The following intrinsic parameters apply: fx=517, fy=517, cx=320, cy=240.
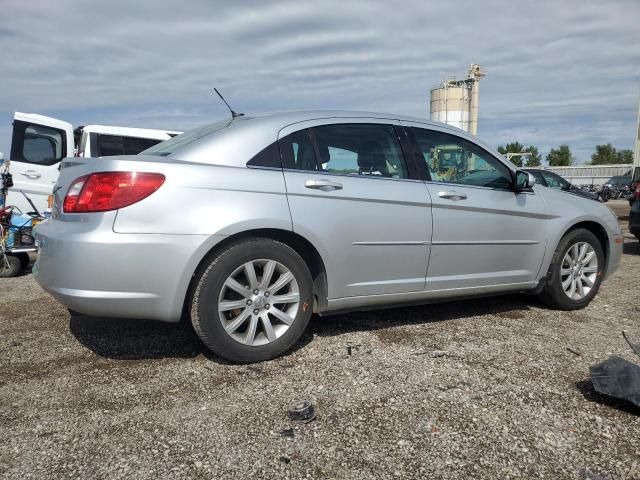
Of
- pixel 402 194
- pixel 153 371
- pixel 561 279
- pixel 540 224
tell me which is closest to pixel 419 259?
pixel 402 194

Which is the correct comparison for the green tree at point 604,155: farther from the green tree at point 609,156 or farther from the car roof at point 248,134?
the car roof at point 248,134

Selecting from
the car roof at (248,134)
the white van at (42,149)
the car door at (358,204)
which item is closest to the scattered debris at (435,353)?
the car door at (358,204)

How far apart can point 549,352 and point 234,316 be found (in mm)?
2109

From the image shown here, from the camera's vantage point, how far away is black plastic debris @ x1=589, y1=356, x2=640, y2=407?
2609mm

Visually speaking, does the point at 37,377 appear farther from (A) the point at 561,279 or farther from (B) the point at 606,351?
(A) the point at 561,279

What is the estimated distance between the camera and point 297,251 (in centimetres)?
340

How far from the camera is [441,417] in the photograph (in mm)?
2541

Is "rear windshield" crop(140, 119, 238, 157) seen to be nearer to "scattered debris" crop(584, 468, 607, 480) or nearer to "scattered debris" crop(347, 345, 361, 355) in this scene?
"scattered debris" crop(347, 345, 361, 355)

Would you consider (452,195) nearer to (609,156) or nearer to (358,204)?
(358,204)

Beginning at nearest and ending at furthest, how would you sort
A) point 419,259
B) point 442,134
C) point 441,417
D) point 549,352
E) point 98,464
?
1. point 98,464
2. point 441,417
3. point 549,352
4. point 419,259
5. point 442,134

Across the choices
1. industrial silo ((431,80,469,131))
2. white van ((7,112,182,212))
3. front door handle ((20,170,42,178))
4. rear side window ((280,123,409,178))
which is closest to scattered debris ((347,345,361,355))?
rear side window ((280,123,409,178))

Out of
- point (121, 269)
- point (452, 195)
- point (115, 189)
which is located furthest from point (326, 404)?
point (452, 195)

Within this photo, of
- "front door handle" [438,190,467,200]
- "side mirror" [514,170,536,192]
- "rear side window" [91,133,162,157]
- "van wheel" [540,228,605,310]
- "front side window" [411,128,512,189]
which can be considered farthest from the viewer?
"rear side window" [91,133,162,157]

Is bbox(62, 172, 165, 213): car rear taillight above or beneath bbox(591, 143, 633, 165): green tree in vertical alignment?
beneath
